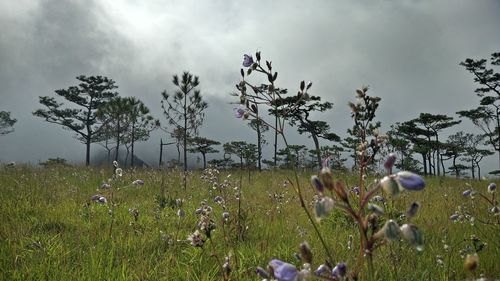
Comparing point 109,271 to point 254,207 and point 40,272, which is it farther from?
point 254,207

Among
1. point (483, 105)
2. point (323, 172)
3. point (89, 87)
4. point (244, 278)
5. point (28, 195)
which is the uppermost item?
point (89, 87)

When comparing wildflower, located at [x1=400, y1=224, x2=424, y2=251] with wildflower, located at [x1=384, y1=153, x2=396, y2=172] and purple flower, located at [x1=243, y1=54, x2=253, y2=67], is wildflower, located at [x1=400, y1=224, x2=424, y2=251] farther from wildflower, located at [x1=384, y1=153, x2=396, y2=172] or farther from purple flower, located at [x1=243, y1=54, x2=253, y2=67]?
purple flower, located at [x1=243, y1=54, x2=253, y2=67]

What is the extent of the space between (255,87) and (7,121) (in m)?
77.6

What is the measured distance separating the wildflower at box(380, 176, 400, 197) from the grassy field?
149 centimetres

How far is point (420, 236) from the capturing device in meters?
1.19

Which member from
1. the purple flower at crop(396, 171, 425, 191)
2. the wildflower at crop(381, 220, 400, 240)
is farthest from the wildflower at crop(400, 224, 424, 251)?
the purple flower at crop(396, 171, 425, 191)

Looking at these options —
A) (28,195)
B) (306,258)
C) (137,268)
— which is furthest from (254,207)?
(306,258)

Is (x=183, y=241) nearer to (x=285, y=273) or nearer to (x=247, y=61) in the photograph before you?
(x=247, y=61)

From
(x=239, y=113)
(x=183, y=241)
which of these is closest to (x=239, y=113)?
(x=239, y=113)

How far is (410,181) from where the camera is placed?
122 centimetres

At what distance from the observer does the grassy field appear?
329cm

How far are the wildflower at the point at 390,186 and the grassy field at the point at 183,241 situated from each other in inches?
58.8

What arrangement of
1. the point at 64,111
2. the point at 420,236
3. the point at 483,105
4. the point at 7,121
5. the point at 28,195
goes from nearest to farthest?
the point at 420,236
the point at 28,195
the point at 483,105
the point at 64,111
the point at 7,121

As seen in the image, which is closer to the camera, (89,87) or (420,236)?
(420,236)
